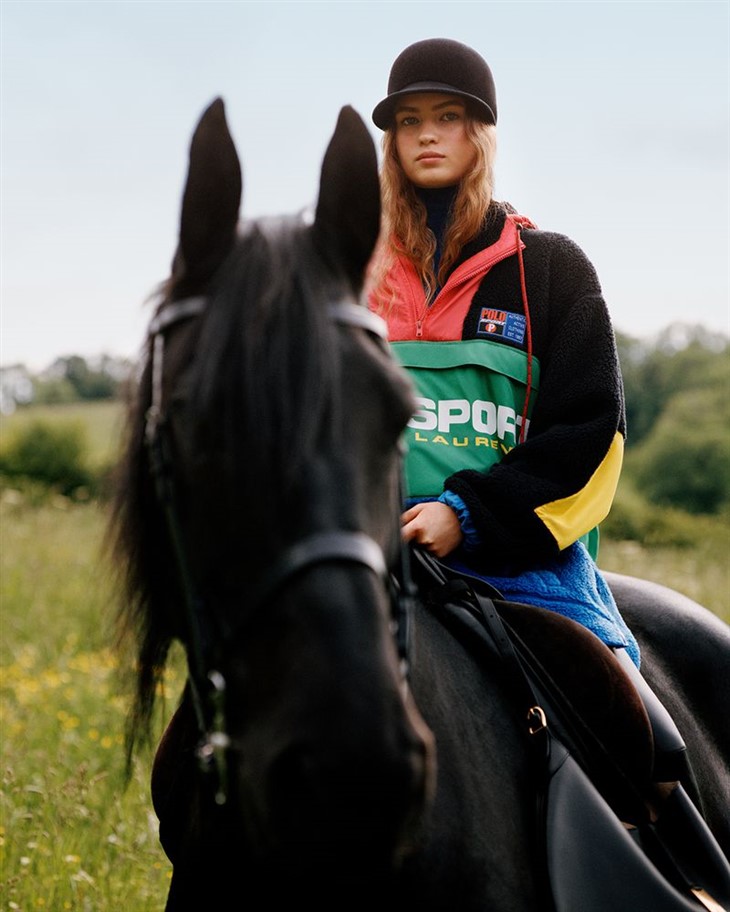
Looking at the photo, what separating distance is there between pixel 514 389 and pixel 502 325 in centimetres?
19

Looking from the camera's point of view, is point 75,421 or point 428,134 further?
point 75,421

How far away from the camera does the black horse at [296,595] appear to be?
56.2 inches

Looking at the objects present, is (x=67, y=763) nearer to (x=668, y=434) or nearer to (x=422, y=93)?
(x=422, y=93)

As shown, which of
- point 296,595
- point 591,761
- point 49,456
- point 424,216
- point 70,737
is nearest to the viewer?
point 296,595

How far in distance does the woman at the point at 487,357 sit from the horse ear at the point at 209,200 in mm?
826

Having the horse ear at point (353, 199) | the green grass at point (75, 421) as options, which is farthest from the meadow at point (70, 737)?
the green grass at point (75, 421)

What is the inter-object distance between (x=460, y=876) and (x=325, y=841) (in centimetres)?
66

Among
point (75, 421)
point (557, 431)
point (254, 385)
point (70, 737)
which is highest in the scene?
point (254, 385)

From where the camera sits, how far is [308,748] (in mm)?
1392

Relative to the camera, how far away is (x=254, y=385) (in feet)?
5.07

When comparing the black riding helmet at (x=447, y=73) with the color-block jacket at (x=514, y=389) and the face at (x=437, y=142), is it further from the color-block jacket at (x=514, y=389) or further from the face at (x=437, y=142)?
the color-block jacket at (x=514, y=389)

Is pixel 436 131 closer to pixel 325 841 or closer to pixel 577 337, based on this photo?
pixel 577 337

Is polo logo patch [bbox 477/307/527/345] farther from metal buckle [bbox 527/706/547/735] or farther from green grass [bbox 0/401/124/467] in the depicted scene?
green grass [bbox 0/401/124/467]

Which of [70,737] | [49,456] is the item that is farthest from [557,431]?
[49,456]
